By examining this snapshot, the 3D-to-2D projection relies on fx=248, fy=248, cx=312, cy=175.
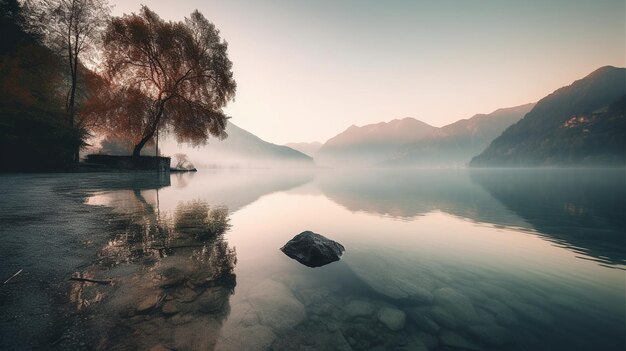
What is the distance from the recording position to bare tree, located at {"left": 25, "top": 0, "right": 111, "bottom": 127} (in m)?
23.0

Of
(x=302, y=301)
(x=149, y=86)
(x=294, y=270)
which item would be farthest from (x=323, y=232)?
(x=149, y=86)

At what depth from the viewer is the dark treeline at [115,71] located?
2162 centimetres

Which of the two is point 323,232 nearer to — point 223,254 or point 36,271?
point 223,254

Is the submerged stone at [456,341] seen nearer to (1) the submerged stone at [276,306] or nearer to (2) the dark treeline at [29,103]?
(1) the submerged stone at [276,306]

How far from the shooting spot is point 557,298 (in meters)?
6.01

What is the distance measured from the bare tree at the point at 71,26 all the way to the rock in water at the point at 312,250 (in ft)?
88.2

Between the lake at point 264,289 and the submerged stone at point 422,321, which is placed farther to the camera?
the submerged stone at point 422,321

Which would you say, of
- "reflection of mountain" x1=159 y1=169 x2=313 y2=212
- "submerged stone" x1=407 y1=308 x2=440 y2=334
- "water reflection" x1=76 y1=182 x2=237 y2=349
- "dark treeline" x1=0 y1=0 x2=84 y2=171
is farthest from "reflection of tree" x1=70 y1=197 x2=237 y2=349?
"dark treeline" x1=0 y1=0 x2=84 y2=171

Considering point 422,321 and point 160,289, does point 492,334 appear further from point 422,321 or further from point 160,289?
point 160,289

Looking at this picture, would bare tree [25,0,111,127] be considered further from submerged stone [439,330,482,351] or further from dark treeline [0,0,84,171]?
submerged stone [439,330,482,351]

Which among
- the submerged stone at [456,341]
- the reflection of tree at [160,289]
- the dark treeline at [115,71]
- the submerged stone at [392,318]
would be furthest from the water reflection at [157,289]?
the dark treeline at [115,71]

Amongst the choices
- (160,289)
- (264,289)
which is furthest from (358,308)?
(160,289)

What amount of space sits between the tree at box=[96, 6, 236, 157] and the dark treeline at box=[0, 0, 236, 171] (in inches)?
3.4

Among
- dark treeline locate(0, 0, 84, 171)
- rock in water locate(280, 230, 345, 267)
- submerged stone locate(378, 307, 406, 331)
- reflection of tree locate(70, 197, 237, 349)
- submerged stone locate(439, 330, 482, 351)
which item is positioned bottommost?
submerged stone locate(439, 330, 482, 351)
